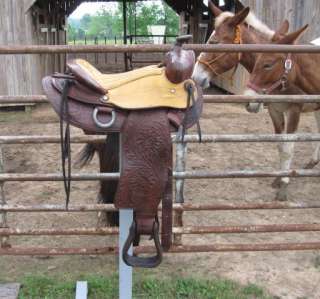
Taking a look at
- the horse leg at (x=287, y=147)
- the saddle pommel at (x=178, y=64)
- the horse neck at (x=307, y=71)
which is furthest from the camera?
the horse leg at (x=287, y=147)

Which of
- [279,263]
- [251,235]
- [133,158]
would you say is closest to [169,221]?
[133,158]

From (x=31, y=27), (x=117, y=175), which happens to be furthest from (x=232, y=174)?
(x=31, y=27)

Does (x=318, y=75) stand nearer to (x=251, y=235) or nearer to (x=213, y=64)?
(x=213, y=64)

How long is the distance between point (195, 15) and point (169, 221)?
9.87 m

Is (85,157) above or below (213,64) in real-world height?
below

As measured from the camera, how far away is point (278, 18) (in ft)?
23.3

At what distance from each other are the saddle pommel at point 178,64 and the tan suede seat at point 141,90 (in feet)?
0.11

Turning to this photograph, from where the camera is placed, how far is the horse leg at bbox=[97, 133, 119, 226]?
85.1 inches

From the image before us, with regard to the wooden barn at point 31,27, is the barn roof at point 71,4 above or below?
above

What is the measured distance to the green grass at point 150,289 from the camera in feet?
7.94

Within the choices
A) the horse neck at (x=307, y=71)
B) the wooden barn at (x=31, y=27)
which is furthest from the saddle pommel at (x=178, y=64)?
the wooden barn at (x=31, y=27)

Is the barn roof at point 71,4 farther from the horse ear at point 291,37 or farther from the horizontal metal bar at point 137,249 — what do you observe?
the horizontal metal bar at point 137,249

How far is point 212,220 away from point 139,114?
2020 mm

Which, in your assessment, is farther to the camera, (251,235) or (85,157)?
(251,235)
